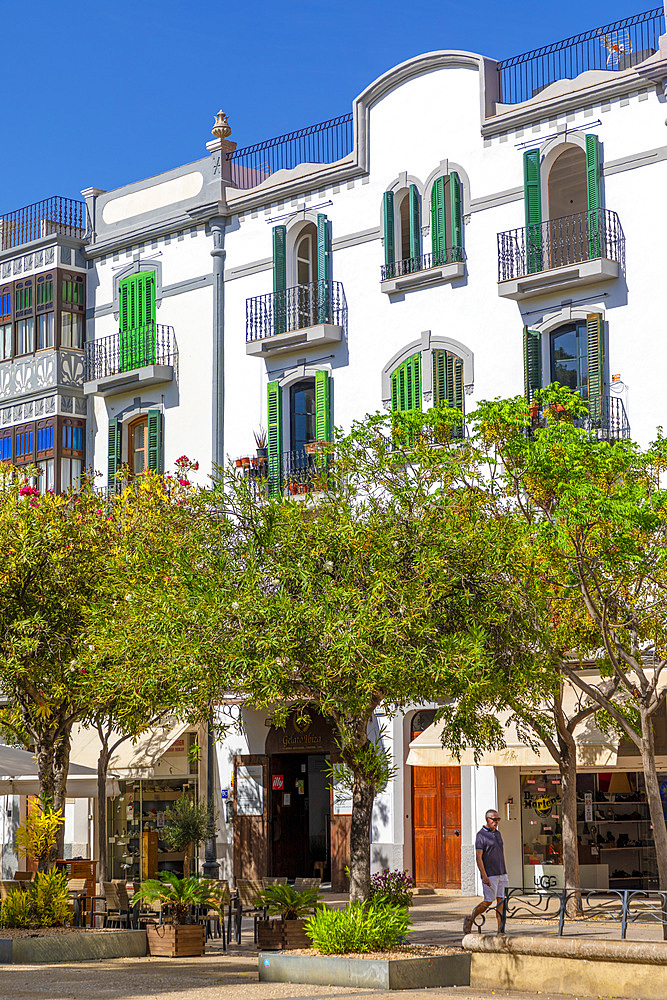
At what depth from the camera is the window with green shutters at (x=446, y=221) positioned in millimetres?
29500

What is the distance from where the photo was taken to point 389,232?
30672mm

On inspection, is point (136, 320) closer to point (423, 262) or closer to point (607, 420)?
point (423, 262)

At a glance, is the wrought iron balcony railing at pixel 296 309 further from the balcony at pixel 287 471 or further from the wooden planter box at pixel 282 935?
the wooden planter box at pixel 282 935

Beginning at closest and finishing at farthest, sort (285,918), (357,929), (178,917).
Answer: (357,929) < (285,918) < (178,917)

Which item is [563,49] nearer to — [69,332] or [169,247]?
[169,247]

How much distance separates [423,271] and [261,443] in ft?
18.2

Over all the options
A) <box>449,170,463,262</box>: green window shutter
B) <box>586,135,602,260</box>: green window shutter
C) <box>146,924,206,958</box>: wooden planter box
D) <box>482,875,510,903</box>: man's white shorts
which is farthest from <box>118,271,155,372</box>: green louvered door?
<box>482,875,510,903</box>: man's white shorts

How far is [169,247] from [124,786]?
13117mm

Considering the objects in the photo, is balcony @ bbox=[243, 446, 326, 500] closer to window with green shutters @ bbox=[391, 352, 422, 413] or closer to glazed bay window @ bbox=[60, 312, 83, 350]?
window with green shutters @ bbox=[391, 352, 422, 413]

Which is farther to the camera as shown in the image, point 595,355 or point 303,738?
point 303,738

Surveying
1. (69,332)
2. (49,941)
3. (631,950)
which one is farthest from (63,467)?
(631,950)

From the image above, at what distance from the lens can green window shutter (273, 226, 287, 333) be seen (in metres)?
32.0

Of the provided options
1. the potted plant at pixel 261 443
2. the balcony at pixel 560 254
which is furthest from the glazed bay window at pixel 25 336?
the balcony at pixel 560 254

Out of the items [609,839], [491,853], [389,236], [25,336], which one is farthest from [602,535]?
[25,336]
